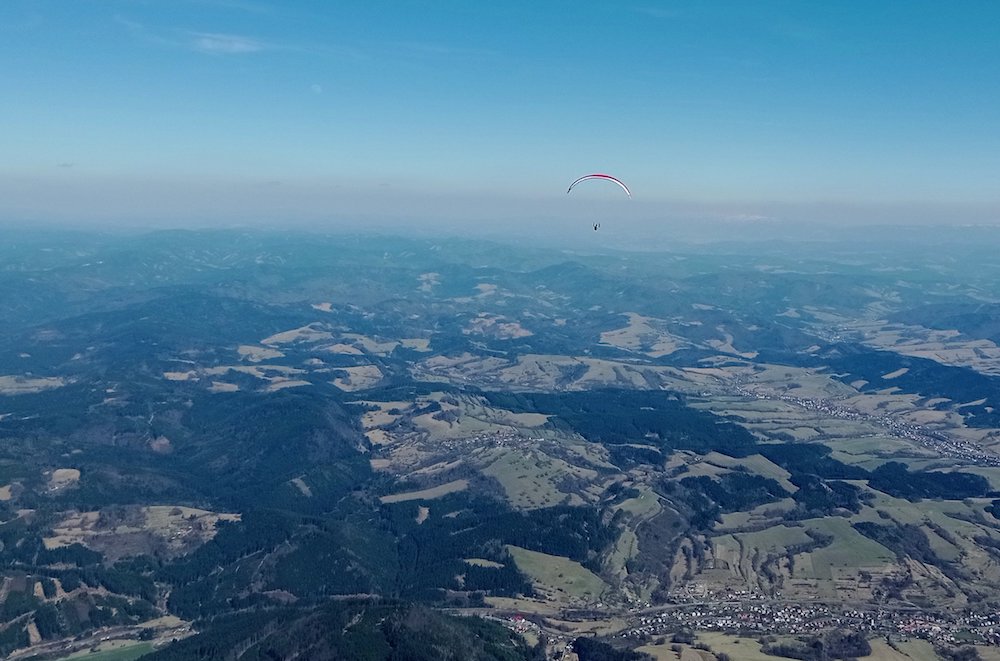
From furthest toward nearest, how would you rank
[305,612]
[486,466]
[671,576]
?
[486,466] → [671,576] → [305,612]

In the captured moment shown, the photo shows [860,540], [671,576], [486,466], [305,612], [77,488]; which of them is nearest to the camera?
[305,612]

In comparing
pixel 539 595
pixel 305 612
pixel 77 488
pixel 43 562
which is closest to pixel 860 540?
pixel 539 595

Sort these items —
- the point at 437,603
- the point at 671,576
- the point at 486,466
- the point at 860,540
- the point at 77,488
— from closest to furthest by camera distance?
1. the point at 437,603
2. the point at 671,576
3. the point at 860,540
4. the point at 77,488
5. the point at 486,466

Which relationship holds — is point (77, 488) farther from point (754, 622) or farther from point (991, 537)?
point (991, 537)

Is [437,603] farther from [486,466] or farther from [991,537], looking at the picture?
[991,537]

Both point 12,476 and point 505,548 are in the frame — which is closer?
point 505,548

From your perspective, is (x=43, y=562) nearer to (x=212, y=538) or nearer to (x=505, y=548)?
(x=212, y=538)

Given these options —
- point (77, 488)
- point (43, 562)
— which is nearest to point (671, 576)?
point (43, 562)

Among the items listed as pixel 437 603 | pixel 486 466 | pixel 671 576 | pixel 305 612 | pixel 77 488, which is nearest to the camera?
pixel 305 612

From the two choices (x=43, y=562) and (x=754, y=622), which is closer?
(x=754, y=622)
